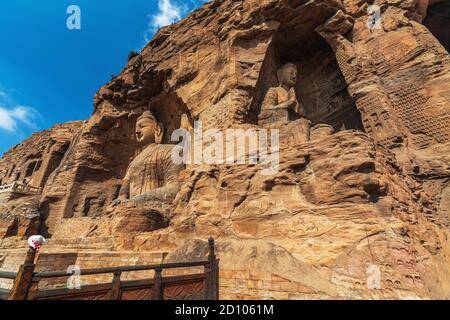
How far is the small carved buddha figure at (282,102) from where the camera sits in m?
5.52

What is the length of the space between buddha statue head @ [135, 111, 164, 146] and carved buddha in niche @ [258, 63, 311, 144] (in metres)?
4.69

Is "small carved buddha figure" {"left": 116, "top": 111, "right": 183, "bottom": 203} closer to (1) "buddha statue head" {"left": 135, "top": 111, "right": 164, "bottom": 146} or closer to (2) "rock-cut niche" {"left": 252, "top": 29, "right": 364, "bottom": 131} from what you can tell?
(1) "buddha statue head" {"left": 135, "top": 111, "right": 164, "bottom": 146}

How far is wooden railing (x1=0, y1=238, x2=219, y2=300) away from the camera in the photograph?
1.96m

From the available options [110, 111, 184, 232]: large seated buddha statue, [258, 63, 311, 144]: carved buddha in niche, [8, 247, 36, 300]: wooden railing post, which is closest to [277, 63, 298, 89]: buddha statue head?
[258, 63, 311, 144]: carved buddha in niche

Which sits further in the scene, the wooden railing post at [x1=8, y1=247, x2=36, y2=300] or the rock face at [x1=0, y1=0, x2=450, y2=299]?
the rock face at [x1=0, y1=0, x2=450, y2=299]

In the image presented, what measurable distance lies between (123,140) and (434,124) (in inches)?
417

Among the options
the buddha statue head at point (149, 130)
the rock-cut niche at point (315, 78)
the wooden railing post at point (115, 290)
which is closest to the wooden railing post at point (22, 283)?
the wooden railing post at point (115, 290)

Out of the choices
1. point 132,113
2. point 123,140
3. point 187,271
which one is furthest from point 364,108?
point 123,140

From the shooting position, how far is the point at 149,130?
8.90m

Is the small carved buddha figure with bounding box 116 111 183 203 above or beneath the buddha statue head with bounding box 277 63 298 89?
beneath

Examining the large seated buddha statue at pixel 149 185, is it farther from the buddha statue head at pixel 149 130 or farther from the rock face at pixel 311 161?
the rock face at pixel 311 161

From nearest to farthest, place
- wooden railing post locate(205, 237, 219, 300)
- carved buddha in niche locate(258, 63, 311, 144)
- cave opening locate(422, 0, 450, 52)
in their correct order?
wooden railing post locate(205, 237, 219, 300) < carved buddha in niche locate(258, 63, 311, 144) < cave opening locate(422, 0, 450, 52)

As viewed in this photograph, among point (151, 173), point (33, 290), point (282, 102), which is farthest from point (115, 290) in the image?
point (151, 173)
